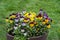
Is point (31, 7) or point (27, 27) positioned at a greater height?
point (27, 27)

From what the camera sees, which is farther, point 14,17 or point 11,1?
point 11,1

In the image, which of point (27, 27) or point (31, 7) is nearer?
point (27, 27)

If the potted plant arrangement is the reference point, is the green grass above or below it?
below

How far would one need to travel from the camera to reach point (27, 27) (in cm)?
387

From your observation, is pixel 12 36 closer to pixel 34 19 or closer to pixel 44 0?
pixel 34 19

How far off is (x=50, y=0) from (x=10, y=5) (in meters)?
1.14

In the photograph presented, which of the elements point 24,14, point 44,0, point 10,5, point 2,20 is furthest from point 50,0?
point 24,14

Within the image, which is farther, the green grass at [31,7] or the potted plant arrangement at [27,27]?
the green grass at [31,7]

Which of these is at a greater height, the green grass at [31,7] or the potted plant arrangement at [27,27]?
the potted plant arrangement at [27,27]

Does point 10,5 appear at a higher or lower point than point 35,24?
lower

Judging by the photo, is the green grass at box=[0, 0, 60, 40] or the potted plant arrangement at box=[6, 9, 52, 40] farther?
the green grass at box=[0, 0, 60, 40]

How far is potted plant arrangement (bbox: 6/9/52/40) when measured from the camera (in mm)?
3861

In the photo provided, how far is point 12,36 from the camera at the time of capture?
390 cm

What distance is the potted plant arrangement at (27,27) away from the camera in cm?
386
